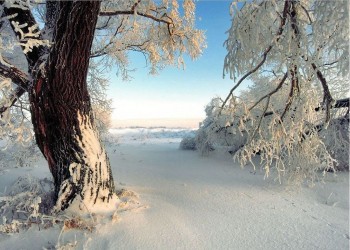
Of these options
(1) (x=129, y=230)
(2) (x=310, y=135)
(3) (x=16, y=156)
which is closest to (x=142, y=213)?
(1) (x=129, y=230)

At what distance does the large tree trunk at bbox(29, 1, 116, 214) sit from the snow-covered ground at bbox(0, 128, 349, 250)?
1.50ft

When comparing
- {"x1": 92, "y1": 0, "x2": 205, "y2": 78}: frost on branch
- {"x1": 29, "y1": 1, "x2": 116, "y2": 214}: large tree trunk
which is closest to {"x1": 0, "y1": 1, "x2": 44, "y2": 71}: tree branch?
{"x1": 29, "y1": 1, "x2": 116, "y2": 214}: large tree trunk

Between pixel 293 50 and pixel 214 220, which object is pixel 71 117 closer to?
pixel 214 220

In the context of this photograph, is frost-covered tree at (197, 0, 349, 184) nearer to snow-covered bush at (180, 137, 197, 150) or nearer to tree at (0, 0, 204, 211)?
tree at (0, 0, 204, 211)

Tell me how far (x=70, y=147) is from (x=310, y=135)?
3.76 metres

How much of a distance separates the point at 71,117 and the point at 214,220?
2.14 meters

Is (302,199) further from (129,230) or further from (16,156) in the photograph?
(16,156)

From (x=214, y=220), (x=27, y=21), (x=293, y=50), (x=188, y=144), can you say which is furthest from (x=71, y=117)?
(x=188, y=144)

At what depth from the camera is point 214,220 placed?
3443 mm

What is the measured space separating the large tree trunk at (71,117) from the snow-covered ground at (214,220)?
0.46m

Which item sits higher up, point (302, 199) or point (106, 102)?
point (106, 102)

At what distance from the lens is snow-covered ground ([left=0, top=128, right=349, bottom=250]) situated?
2.95 meters

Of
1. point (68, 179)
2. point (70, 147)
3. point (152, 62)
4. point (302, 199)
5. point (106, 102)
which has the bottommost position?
point (302, 199)

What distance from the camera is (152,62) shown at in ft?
20.3
